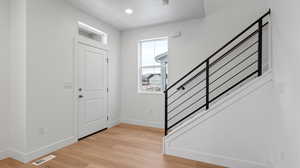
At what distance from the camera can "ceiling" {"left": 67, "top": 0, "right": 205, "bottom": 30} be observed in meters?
2.79

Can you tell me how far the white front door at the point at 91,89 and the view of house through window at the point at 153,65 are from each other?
1.10 metres

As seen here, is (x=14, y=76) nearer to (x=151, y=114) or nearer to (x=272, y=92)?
(x=151, y=114)

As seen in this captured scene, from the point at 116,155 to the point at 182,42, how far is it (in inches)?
117

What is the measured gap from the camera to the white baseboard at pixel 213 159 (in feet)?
6.32

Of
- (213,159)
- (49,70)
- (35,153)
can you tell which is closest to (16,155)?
(35,153)

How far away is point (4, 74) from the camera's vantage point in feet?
7.53

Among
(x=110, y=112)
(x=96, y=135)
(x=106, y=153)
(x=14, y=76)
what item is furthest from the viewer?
(x=110, y=112)

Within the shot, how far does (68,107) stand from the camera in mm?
2830

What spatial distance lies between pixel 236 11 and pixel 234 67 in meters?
1.06

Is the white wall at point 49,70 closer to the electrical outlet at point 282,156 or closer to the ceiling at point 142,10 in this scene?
the ceiling at point 142,10

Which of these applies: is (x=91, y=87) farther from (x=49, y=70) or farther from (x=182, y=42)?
(x=182, y=42)

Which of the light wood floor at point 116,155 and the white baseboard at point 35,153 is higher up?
the white baseboard at point 35,153

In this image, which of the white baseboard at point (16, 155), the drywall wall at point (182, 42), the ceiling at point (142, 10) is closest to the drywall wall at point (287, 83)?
the drywall wall at point (182, 42)

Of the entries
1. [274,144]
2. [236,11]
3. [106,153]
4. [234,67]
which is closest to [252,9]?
[236,11]
